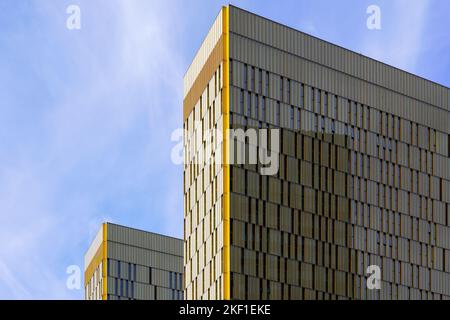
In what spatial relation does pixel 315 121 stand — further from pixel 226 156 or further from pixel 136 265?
pixel 136 265

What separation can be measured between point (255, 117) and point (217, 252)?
1356 centimetres

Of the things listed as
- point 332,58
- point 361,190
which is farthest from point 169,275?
point 332,58

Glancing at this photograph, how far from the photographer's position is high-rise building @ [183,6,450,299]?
115000 millimetres

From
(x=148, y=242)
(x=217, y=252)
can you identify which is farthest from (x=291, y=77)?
(x=148, y=242)

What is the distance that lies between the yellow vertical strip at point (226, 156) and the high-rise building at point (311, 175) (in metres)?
0.11

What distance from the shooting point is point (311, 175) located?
123062 mm

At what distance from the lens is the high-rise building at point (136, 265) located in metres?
162

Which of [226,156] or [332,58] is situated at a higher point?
[332,58]

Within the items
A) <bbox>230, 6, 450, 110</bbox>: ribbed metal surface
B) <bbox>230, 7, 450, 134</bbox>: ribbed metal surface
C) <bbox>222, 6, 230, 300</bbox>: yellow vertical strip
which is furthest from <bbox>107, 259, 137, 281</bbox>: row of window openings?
<bbox>222, 6, 230, 300</bbox>: yellow vertical strip

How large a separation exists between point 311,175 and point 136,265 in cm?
4712

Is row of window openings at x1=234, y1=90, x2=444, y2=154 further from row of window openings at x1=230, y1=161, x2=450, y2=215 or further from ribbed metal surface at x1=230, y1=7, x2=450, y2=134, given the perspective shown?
row of window openings at x1=230, y1=161, x2=450, y2=215

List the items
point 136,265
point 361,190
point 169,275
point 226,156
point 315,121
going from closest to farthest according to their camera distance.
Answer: point 226,156 < point 315,121 < point 361,190 < point 136,265 < point 169,275

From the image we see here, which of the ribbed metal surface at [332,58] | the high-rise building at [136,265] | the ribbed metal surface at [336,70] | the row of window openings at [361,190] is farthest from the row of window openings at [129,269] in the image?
the ribbed metal surface at [332,58]

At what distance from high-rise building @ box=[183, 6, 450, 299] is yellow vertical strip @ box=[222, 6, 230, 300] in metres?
0.11
